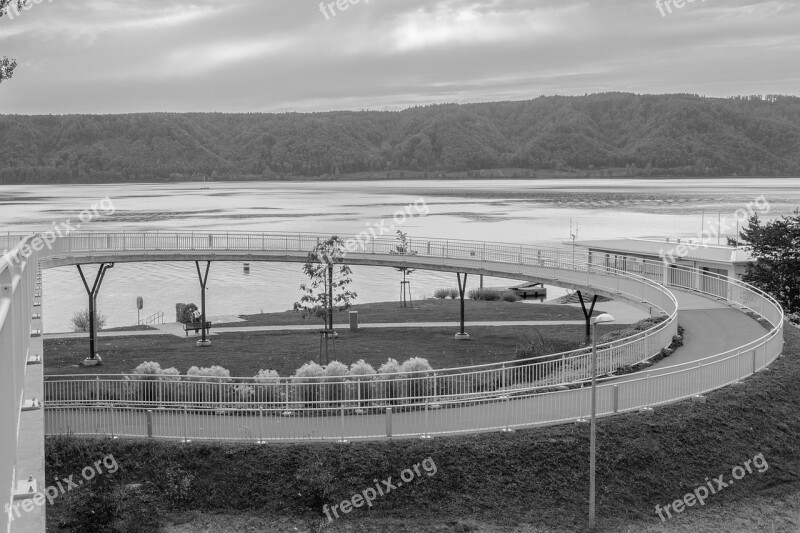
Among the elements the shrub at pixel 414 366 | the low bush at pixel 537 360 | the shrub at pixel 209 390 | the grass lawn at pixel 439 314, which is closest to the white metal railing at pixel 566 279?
the low bush at pixel 537 360

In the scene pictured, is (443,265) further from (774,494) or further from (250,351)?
(774,494)

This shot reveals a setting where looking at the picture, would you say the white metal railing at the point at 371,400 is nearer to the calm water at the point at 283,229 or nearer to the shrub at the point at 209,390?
the shrub at the point at 209,390

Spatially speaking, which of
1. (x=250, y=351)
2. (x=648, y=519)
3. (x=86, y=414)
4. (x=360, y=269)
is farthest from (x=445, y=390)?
(x=360, y=269)

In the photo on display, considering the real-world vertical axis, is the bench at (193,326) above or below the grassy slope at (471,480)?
above

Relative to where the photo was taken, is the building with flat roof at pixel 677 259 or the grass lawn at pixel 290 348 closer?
the grass lawn at pixel 290 348

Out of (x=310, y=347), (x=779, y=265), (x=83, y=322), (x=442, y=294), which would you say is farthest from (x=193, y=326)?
(x=442, y=294)

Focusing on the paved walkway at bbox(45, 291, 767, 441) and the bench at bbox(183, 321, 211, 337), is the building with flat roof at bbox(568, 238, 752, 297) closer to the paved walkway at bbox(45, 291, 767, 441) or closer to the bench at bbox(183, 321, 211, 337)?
the paved walkway at bbox(45, 291, 767, 441)
